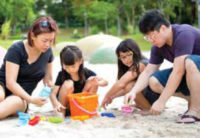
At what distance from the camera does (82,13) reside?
3944 centimetres

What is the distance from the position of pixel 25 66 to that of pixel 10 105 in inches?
15.4

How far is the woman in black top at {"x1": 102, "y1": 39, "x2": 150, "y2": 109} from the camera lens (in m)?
3.35

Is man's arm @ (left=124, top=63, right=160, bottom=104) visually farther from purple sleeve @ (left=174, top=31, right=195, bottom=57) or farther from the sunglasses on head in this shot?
the sunglasses on head

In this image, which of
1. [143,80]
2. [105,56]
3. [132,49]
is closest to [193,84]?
[143,80]

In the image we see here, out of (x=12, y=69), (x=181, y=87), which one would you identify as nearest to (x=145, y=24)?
(x=181, y=87)

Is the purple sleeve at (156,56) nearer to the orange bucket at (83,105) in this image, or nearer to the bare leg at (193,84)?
the bare leg at (193,84)

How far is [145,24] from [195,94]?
2.34ft

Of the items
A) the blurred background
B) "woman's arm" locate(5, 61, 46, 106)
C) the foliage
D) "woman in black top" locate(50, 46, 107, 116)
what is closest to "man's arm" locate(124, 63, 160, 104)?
"woman in black top" locate(50, 46, 107, 116)

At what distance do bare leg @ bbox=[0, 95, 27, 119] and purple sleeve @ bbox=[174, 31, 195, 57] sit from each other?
1.43 m

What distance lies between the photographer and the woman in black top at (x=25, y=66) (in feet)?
10.0

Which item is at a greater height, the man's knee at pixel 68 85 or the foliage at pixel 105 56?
the man's knee at pixel 68 85

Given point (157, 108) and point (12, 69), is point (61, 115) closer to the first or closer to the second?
point (12, 69)

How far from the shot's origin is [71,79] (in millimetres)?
3350

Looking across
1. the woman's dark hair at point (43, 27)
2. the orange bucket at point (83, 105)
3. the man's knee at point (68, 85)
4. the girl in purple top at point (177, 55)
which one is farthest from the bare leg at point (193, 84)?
the woman's dark hair at point (43, 27)
